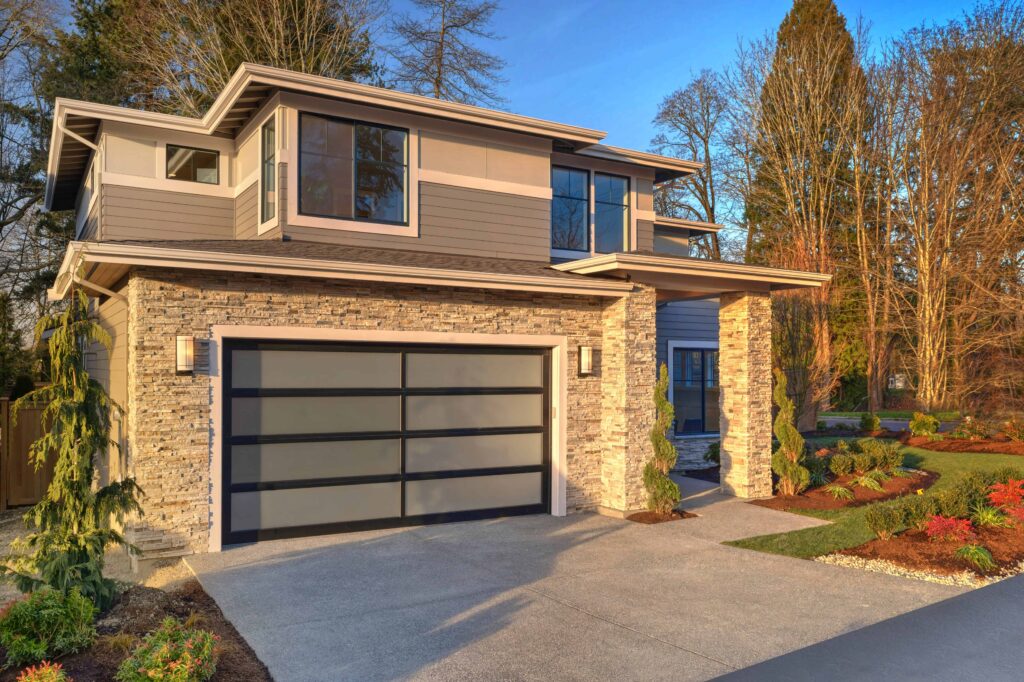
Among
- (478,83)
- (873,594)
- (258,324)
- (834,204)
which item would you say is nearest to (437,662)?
(873,594)

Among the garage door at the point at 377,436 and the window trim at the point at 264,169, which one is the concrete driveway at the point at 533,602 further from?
the window trim at the point at 264,169

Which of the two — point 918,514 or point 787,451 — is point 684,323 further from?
point 918,514

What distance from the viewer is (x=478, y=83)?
84.8ft

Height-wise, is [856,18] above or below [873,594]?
above

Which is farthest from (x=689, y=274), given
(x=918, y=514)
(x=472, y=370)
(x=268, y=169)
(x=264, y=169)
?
(x=264, y=169)

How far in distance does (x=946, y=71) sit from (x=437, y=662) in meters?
26.0

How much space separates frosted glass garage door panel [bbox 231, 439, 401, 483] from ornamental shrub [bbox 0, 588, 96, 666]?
3243mm

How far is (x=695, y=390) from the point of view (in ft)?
61.0

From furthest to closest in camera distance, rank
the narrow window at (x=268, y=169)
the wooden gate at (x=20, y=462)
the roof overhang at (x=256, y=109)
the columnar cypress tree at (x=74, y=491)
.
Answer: the wooden gate at (x=20, y=462), the narrow window at (x=268, y=169), the roof overhang at (x=256, y=109), the columnar cypress tree at (x=74, y=491)

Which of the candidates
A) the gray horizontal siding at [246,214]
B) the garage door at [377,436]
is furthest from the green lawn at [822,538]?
the gray horizontal siding at [246,214]

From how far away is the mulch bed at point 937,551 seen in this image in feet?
25.0

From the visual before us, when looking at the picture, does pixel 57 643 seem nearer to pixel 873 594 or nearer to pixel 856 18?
pixel 873 594

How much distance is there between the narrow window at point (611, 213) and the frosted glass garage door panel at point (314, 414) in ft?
20.2

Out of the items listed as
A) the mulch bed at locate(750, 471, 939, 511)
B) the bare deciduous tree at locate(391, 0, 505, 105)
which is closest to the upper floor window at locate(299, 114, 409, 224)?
the mulch bed at locate(750, 471, 939, 511)
